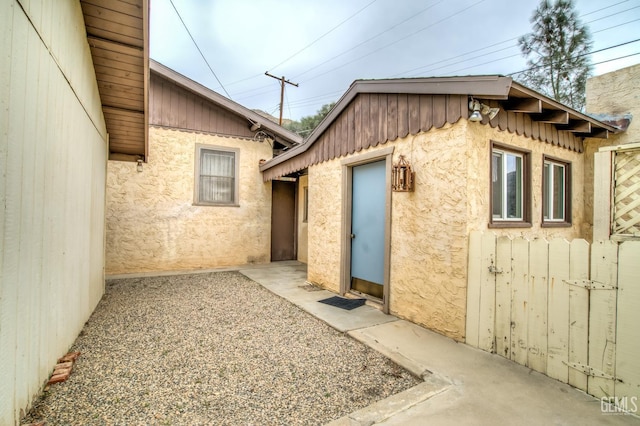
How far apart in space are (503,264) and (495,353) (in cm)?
95

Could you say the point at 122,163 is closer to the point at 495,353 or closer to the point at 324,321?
the point at 324,321

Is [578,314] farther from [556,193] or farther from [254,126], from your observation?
[254,126]

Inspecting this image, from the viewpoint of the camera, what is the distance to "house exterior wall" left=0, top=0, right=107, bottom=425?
5.38ft

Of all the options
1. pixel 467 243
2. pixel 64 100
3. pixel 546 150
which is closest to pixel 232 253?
pixel 64 100

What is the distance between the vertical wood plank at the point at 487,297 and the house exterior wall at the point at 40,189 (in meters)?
3.87

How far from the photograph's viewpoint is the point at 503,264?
9.82 feet

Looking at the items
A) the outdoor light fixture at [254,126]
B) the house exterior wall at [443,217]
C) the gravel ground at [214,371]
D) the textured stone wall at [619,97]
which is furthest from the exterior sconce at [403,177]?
the outdoor light fixture at [254,126]

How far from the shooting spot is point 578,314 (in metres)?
2.39

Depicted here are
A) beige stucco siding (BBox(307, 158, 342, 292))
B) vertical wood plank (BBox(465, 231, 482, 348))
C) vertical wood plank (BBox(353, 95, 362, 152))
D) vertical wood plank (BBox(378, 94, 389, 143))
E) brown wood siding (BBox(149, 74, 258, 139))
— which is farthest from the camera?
brown wood siding (BBox(149, 74, 258, 139))

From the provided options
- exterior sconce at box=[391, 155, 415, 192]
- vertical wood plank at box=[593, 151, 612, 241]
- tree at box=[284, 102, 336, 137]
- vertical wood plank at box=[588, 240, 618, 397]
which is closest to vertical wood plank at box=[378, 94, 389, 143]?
exterior sconce at box=[391, 155, 415, 192]

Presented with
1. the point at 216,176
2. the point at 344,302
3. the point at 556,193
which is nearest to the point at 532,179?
the point at 556,193

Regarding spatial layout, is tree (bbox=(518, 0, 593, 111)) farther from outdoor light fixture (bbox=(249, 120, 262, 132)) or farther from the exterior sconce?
the exterior sconce

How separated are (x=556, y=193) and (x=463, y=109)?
10.3 ft

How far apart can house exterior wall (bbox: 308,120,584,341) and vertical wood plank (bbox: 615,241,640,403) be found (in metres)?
1.27
